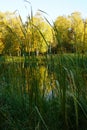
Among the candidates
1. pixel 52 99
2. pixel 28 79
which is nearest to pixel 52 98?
pixel 52 99

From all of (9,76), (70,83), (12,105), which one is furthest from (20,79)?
(70,83)

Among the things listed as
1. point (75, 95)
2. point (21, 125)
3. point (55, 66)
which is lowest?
point (21, 125)

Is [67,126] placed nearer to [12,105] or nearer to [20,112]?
[20,112]

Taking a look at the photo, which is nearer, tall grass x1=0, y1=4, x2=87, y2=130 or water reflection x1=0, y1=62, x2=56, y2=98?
tall grass x1=0, y1=4, x2=87, y2=130

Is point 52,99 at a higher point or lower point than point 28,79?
lower

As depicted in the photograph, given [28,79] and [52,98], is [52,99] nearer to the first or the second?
[52,98]

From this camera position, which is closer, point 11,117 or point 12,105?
→ point 11,117

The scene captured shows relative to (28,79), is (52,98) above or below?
below

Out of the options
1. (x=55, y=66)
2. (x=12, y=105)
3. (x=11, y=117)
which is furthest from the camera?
(x=12, y=105)

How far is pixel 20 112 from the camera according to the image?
9.25 ft

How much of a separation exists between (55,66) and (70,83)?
0.72 feet

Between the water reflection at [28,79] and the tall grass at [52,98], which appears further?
the water reflection at [28,79]

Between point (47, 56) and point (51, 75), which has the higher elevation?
point (47, 56)

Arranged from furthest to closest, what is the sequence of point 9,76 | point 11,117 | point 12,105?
point 9,76 < point 12,105 < point 11,117
